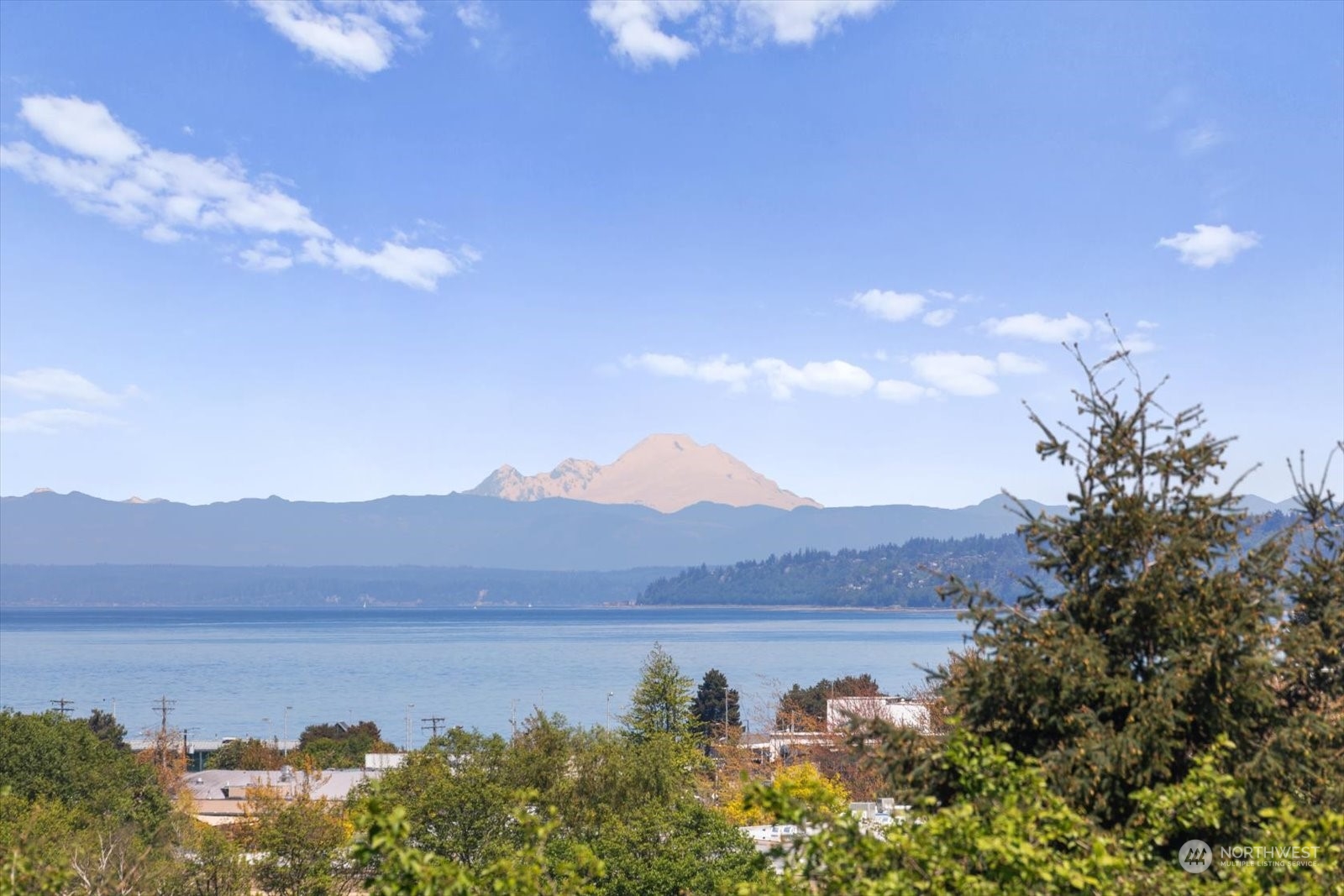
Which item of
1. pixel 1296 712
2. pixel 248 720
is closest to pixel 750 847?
pixel 1296 712

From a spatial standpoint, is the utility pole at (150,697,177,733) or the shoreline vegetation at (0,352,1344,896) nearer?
the shoreline vegetation at (0,352,1344,896)

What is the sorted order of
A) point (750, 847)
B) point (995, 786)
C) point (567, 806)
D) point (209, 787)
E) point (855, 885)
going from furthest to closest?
point (209, 787) < point (567, 806) < point (750, 847) < point (995, 786) < point (855, 885)

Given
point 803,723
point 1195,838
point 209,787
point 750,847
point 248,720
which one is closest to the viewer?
point 1195,838

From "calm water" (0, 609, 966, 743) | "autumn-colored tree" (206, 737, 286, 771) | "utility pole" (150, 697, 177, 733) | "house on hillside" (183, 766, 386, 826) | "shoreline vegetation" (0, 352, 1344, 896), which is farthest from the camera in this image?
"calm water" (0, 609, 966, 743)

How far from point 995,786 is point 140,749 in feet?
296

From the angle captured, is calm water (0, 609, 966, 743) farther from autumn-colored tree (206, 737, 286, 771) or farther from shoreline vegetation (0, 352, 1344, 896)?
shoreline vegetation (0, 352, 1344, 896)

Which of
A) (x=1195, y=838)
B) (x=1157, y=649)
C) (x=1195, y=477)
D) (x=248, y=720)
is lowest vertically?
(x=248, y=720)

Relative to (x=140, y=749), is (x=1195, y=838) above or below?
above

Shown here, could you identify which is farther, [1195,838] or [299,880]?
[299,880]

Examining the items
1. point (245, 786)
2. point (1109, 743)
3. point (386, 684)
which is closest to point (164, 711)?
point (245, 786)

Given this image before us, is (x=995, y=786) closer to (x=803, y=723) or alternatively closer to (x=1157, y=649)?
(x=1157, y=649)

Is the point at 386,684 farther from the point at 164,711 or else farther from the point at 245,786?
the point at 245,786

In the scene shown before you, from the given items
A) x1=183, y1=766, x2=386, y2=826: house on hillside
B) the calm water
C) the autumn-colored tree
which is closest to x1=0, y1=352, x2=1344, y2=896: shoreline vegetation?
x1=183, y1=766, x2=386, y2=826: house on hillside

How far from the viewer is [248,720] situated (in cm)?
11750
